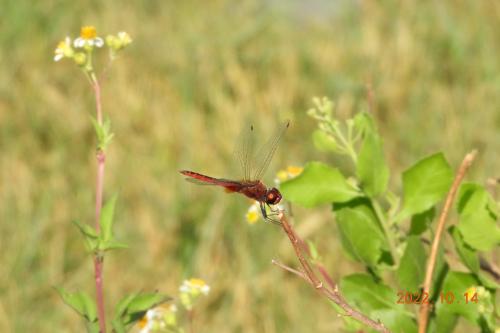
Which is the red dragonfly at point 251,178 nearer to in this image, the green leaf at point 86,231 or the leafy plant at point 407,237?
the leafy plant at point 407,237

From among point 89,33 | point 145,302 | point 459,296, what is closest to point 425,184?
point 459,296

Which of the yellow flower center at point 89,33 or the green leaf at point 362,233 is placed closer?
the green leaf at point 362,233

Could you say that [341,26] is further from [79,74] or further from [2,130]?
[2,130]

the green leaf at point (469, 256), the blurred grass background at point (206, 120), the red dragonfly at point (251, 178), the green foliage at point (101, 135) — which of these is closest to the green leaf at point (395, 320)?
the green leaf at point (469, 256)

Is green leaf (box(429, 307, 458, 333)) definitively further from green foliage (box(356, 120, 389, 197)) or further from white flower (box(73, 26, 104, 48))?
white flower (box(73, 26, 104, 48))

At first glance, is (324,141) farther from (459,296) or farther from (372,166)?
(459,296)

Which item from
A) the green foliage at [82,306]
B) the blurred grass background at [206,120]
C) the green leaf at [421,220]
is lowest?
the green leaf at [421,220]

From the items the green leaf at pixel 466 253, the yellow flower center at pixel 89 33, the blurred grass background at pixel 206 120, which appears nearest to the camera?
the green leaf at pixel 466 253
